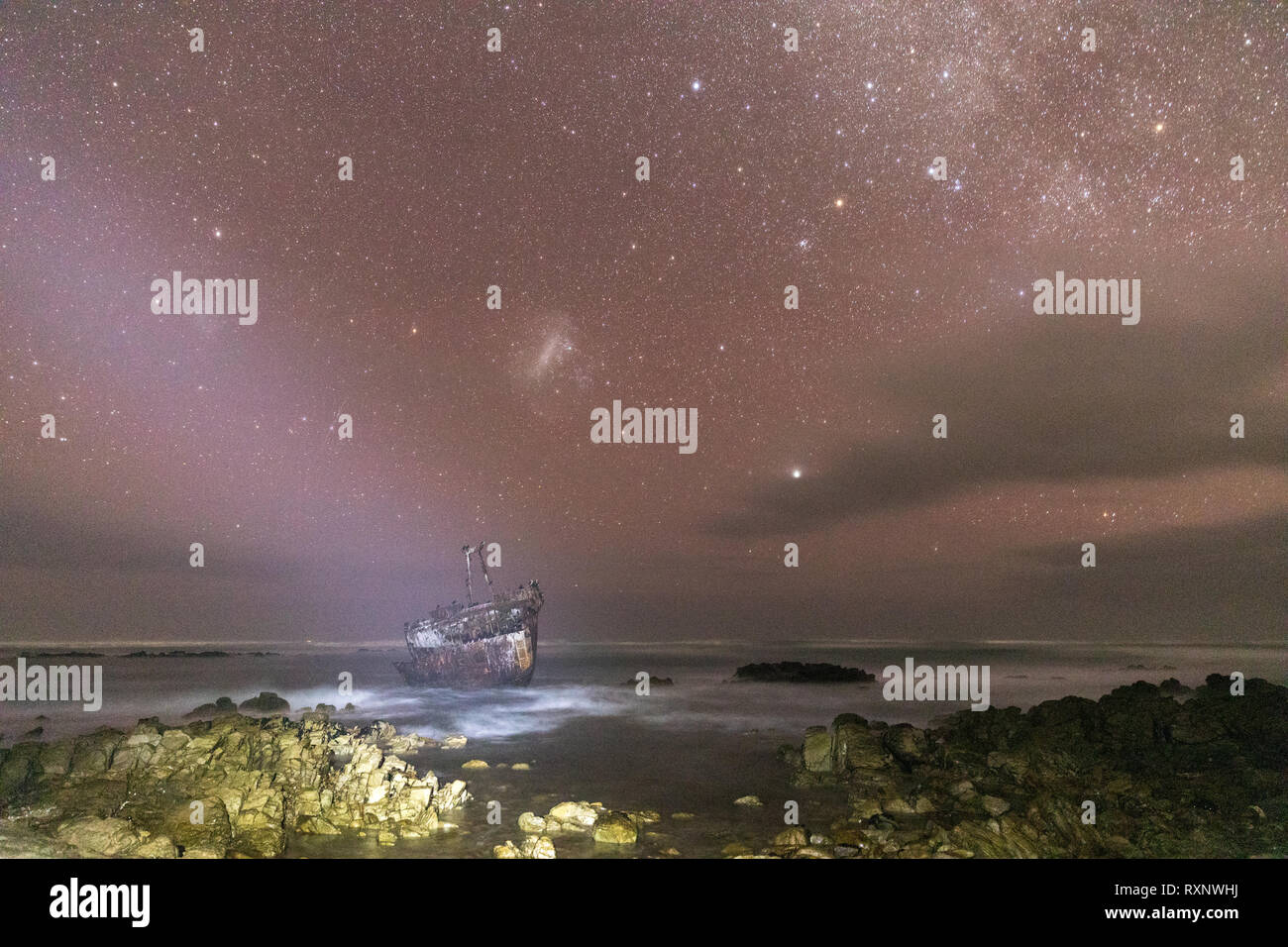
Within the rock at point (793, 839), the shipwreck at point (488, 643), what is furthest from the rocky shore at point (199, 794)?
the shipwreck at point (488, 643)

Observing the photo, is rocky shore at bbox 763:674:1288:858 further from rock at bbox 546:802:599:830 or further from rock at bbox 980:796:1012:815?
rock at bbox 546:802:599:830

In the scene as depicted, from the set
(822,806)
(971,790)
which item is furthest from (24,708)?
(971,790)

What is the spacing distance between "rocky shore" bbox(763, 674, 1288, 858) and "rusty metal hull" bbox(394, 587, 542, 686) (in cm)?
2564

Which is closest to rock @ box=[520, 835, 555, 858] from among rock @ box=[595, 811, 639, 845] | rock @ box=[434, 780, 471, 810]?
rock @ box=[595, 811, 639, 845]

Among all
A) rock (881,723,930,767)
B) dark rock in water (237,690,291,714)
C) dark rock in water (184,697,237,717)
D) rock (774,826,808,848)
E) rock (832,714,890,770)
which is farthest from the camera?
dark rock in water (237,690,291,714)

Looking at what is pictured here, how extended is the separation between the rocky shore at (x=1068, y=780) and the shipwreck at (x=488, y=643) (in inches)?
1009

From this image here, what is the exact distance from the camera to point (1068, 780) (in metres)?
16.7

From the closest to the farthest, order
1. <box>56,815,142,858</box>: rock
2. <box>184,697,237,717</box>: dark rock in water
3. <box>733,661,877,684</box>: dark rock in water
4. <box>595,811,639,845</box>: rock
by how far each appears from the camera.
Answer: <box>56,815,142,858</box>: rock < <box>595,811,639,845</box>: rock < <box>184,697,237,717</box>: dark rock in water < <box>733,661,877,684</box>: dark rock in water

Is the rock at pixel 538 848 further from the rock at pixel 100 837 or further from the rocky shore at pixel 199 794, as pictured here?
the rock at pixel 100 837

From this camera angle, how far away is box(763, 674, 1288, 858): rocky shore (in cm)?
1410

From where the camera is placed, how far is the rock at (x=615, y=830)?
14922 mm

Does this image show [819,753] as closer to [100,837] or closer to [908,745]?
[908,745]

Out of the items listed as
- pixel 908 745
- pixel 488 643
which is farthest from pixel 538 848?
pixel 488 643
